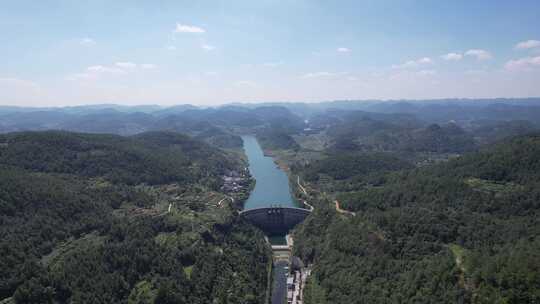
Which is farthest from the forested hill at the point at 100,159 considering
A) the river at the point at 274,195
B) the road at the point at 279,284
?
the road at the point at 279,284

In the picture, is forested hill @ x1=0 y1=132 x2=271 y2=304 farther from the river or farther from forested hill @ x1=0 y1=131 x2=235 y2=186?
the river

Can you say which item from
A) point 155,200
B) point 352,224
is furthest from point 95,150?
point 352,224

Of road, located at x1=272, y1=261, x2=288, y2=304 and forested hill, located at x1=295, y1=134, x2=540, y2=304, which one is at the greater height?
forested hill, located at x1=295, y1=134, x2=540, y2=304

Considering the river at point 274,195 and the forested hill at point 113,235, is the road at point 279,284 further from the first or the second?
the forested hill at point 113,235

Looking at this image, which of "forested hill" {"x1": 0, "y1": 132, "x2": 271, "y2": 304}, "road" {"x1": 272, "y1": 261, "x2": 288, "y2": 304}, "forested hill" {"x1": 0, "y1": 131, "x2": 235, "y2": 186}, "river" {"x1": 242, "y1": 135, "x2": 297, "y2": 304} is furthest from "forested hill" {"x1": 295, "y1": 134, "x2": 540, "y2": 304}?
"forested hill" {"x1": 0, "y1": 131, "x2": 235, "y2": 186}

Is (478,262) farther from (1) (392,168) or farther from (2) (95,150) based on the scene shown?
(2) (95,150)

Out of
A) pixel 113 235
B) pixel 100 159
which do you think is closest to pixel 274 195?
pixel 100 159

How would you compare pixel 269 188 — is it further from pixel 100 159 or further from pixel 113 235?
pixel 113 235

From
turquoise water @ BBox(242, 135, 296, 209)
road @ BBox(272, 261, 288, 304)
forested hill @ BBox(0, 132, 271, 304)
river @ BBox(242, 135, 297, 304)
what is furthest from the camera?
turquoise water @ BBox(242, 135, 296, 209)
